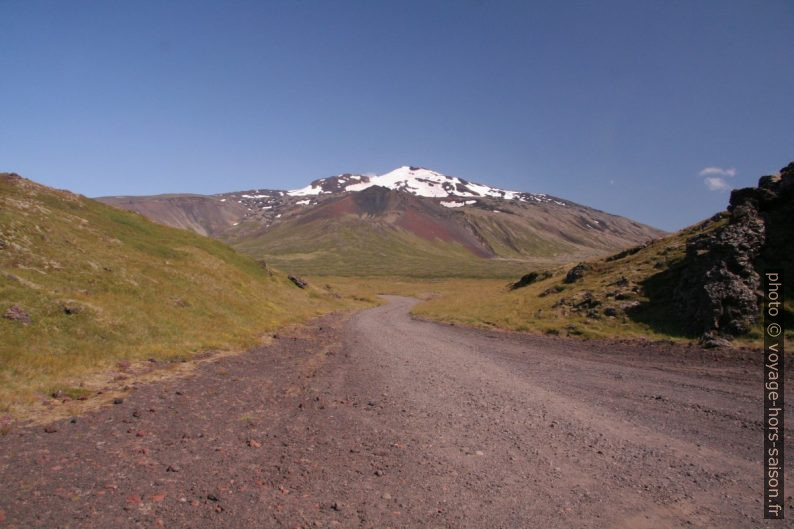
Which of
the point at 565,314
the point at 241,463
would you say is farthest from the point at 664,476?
the point at 565,314

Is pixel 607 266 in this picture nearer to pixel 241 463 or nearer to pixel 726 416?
pixel 726 416

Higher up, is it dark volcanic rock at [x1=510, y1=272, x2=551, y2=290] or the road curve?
dark volcanic rock at [x1=510, y1=272, x2=551, y2=290]

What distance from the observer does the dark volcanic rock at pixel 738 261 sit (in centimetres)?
2211

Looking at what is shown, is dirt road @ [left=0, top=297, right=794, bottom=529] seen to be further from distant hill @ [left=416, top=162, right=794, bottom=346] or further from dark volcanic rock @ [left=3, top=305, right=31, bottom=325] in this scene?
distant hill @ [left=416, top=162, right=794, bottom=346]

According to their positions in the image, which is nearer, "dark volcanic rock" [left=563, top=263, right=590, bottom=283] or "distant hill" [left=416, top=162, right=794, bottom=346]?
"distant hill" [left=416, top=162, right=794, bottom=346]

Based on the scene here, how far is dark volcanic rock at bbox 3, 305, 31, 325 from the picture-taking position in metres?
15.6

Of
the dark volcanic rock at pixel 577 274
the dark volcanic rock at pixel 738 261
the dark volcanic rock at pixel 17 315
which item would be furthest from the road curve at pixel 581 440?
the dark volcanic rock at pixel 577 274

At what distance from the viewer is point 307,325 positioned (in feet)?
117

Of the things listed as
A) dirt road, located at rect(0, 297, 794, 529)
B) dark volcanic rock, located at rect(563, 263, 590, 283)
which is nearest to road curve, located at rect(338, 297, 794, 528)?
dirt road, located at rect(0, 297, 794, 529)

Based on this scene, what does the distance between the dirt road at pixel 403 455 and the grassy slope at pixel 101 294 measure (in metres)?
3.95

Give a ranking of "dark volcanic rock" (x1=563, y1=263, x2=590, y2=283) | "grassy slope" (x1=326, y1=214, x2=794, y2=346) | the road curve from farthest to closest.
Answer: "dark volcanic rock" (x1=563, y1=263, x2=590, y2=283) → "grassy slope" (x1=326, y1=214, x2=794, y2=346) → the road curve

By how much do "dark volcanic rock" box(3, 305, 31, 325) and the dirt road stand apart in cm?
647

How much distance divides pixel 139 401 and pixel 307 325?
23.6m

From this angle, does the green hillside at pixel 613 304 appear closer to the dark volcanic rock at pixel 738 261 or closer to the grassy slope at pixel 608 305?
the grassy slope at pixel 608 305
